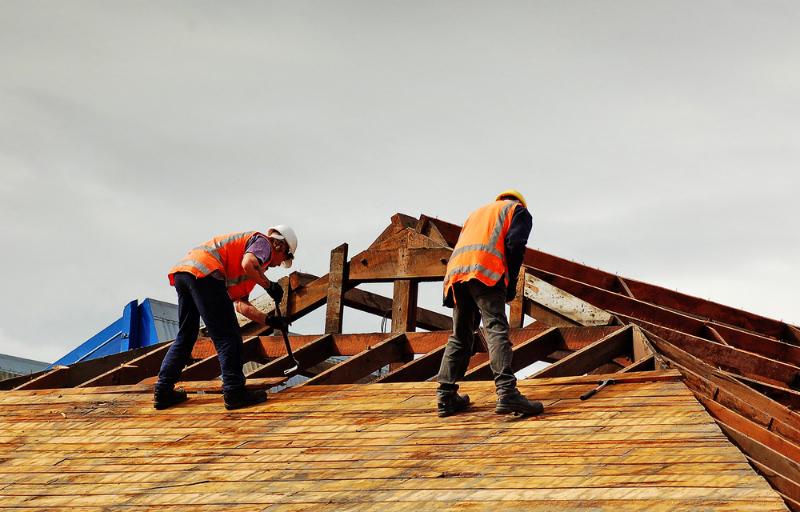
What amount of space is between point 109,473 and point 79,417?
1.64 metres

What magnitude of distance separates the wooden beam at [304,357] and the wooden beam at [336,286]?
8.3 inches

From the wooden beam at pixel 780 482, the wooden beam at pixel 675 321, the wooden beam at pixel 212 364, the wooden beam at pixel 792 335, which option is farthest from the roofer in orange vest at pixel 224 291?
the wooden beam at pixel 792 335

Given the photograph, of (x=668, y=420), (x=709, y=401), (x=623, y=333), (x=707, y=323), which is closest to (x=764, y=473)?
(x=668, y=420)

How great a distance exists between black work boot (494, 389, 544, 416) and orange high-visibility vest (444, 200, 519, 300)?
728 mm

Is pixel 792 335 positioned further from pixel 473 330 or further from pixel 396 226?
pixel 473 330

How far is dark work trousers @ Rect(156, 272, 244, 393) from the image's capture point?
23.2 ft

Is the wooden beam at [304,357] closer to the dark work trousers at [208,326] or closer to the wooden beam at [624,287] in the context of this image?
the dark work trousers at [208,326]

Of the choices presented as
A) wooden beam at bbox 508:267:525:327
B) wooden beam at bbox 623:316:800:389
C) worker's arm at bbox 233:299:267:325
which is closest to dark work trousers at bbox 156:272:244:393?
worker's arm at bbox 233:299:267:325

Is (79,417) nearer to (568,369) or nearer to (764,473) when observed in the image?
(568,369)

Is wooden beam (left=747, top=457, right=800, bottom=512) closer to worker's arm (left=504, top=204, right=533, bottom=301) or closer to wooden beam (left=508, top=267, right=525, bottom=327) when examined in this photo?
worker's arm (left=504, top=204, right=533, bottom=301)

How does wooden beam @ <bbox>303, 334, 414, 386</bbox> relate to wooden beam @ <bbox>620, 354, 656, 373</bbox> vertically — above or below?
above

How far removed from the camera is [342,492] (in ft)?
16.0

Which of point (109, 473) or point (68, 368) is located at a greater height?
point (68, 368)

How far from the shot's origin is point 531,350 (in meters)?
7.71
